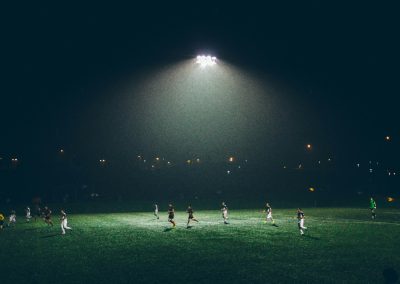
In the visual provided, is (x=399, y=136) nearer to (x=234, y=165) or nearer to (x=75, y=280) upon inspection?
(x=234, y=165)

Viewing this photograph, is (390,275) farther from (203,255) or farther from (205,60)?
(205,60)

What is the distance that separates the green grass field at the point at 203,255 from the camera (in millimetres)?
18016

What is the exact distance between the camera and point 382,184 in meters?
88.1

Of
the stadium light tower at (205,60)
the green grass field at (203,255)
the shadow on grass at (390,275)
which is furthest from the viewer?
the stadium light tower at (205,60)

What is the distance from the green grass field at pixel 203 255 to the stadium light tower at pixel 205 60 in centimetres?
2634

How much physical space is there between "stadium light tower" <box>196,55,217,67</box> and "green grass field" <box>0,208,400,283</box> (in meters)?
26.3

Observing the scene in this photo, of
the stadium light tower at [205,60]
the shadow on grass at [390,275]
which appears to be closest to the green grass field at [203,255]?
the shadow on grass at [390,275]

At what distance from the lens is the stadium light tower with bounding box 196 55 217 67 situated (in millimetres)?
53156

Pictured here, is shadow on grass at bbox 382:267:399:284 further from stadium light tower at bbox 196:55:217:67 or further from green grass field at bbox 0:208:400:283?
stadium light tower at bbox 196:55:217:67

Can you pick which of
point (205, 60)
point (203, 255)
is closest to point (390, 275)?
point (203, 255)

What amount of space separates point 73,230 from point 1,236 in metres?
6.04

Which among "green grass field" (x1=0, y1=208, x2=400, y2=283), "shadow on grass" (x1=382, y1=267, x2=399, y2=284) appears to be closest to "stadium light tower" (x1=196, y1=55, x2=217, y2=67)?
"green grass field" (x1=0, y1=208, x2=400, y2=283)

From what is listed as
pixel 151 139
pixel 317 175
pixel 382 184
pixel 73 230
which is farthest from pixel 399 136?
pixel 73 230

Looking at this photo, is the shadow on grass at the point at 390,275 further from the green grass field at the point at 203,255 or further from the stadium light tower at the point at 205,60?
the stadium light tower at the point at 205,60
